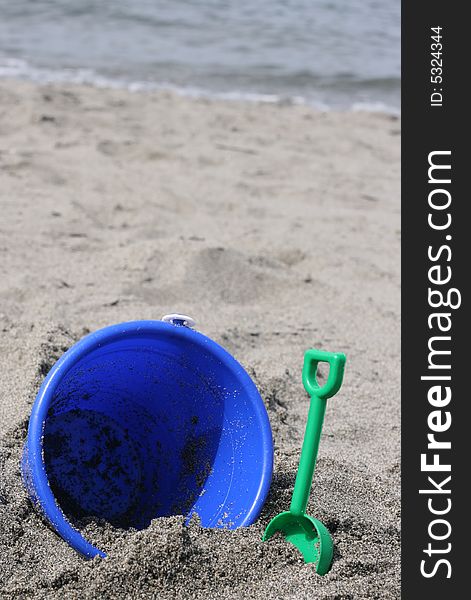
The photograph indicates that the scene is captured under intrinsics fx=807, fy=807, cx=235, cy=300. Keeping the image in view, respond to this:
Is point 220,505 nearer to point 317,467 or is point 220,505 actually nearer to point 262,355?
point 317,467

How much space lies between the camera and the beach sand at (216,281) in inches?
67.6

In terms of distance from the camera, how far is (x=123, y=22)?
9438 mm

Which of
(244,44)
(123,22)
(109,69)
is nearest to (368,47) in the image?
(244,44)

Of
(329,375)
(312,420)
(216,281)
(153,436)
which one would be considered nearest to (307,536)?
(312,420)

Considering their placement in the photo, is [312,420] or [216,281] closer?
[312,420]

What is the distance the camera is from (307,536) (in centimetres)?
178

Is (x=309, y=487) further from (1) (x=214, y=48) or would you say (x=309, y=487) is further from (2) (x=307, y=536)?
(1) (x=214, y=48)

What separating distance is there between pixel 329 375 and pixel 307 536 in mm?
376

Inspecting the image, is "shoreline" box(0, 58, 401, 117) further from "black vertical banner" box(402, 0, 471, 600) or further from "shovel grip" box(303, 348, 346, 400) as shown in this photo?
"shovel grip" box(303, 348, 346, 400)

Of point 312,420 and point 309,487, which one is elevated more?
point 312,420

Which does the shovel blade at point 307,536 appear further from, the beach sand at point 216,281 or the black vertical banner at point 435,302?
the black vertical banner at point 435,302

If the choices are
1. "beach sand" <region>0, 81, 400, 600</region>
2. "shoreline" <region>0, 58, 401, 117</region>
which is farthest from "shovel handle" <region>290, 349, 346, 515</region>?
"shoreline" <region>0, 58, 401, 117</region>

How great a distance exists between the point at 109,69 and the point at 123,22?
222 cm

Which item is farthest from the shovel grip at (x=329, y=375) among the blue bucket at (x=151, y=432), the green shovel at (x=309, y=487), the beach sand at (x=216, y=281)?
the beach sand at (x=216, y=281)
